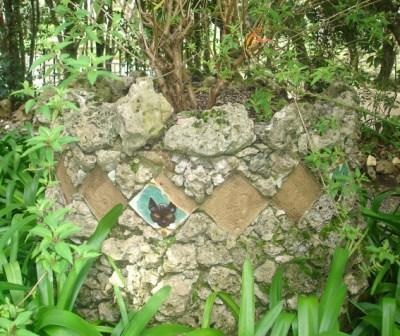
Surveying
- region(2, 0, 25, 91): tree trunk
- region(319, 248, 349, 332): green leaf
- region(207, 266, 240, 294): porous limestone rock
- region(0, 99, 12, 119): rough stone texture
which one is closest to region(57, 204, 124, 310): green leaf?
region(207, 266, 240, 294): porous limestone rock

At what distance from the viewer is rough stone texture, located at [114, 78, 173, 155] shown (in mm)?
2381

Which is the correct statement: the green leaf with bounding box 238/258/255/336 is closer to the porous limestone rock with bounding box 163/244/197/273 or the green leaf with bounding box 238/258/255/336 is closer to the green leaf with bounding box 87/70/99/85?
the porous limestone rock with bounding box 163/244/197/273

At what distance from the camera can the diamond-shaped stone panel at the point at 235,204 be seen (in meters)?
2.47

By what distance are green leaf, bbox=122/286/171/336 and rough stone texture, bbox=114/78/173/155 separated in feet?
1.79

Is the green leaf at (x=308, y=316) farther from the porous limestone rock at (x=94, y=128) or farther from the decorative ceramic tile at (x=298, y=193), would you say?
the porous limestone rock at (x=94, y=128)

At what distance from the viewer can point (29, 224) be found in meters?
2.90

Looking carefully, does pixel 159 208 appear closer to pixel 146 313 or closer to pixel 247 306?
pixel 146 313

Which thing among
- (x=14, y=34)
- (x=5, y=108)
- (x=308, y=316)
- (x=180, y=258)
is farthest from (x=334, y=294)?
(x=14, y=34)

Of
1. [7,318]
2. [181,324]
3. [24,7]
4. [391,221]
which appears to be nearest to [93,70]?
[7,318]

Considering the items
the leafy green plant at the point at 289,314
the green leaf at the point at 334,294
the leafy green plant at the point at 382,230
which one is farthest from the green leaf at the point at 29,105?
the leafy green plant at the point at 382,230

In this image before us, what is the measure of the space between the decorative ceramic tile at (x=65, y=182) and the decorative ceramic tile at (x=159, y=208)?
345mm

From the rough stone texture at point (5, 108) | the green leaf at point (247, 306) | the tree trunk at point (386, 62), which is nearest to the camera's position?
the green leaf at point (247, 306)

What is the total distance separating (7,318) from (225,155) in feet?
3.16

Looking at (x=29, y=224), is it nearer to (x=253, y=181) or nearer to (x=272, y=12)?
(x=253, y=181)
